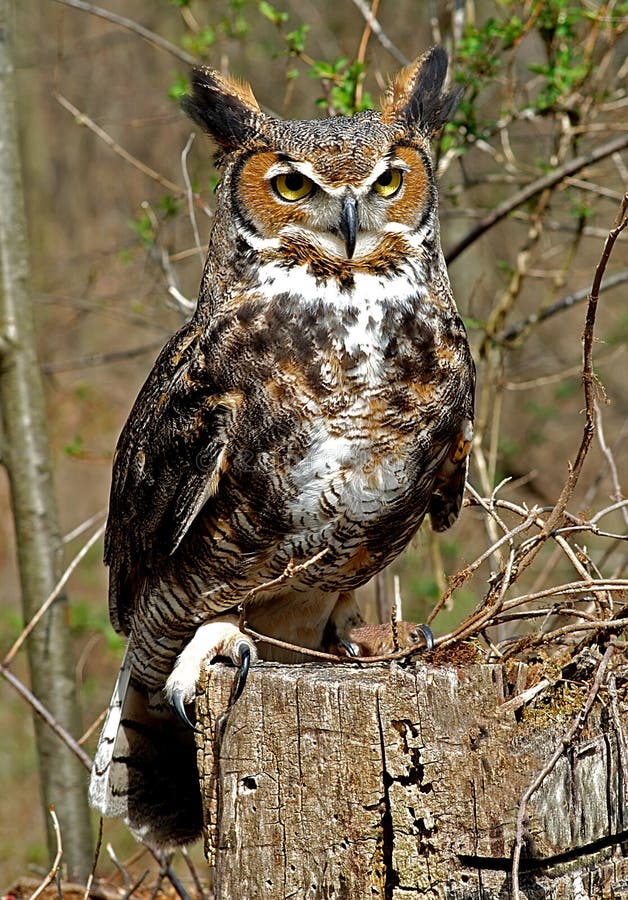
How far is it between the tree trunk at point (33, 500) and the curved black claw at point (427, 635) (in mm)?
1740

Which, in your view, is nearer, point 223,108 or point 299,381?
point 299,381

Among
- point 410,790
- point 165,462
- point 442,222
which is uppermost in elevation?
point 442,222

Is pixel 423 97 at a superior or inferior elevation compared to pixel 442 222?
inferior

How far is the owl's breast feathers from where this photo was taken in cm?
242

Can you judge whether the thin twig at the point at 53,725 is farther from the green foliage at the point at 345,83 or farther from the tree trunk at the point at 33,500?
the green foliage at the point at 345,83

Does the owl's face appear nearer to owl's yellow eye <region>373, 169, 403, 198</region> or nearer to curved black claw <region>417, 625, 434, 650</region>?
owl's yellow eye <region>373, 169, 403, 198</region>

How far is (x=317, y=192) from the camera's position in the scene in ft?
8.11

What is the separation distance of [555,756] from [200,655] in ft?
3.52

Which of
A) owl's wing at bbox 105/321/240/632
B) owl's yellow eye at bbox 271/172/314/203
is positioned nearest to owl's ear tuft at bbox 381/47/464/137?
owl's yellow eye at bbox 271/172/314/203

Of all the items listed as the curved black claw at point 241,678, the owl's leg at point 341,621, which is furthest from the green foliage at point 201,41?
the curved black claw at point 241,678

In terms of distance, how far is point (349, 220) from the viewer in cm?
239

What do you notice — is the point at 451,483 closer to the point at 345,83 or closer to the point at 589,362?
the point at 589,362

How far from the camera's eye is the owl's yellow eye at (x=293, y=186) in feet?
8.18

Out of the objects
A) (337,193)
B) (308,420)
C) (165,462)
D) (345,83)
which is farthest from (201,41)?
(308,420)
